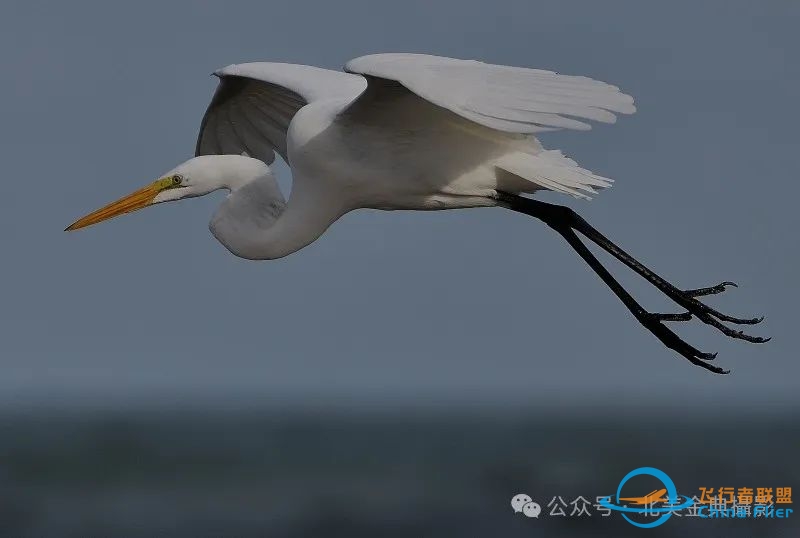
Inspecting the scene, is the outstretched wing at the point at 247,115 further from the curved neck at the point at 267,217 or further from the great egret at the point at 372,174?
the curved neck at the point at 267,217

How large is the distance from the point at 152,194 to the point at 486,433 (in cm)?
3679

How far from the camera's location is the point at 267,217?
8.50 metres

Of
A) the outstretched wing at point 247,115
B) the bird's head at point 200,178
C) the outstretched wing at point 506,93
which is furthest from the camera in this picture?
the outstretched wing at point 247,115

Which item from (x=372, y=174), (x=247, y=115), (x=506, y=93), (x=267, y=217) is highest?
(x=247, y=115)

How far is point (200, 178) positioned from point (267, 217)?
1.31ft

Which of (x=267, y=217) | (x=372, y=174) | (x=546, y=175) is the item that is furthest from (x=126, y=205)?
(x=546, y=175)

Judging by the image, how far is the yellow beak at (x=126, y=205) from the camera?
8.46 metres

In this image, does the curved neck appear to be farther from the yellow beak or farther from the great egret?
the yellow beak

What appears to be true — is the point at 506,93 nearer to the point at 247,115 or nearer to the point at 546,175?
the point at 546,175

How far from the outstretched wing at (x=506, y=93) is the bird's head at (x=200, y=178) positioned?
1183 mm

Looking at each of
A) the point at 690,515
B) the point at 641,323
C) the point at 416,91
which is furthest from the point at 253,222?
the point at 690,515

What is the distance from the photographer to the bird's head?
8.38 m

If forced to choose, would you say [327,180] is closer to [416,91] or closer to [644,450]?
[416,91]

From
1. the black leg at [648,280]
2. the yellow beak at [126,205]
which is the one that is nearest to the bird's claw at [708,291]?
the black leg at [648,280]
